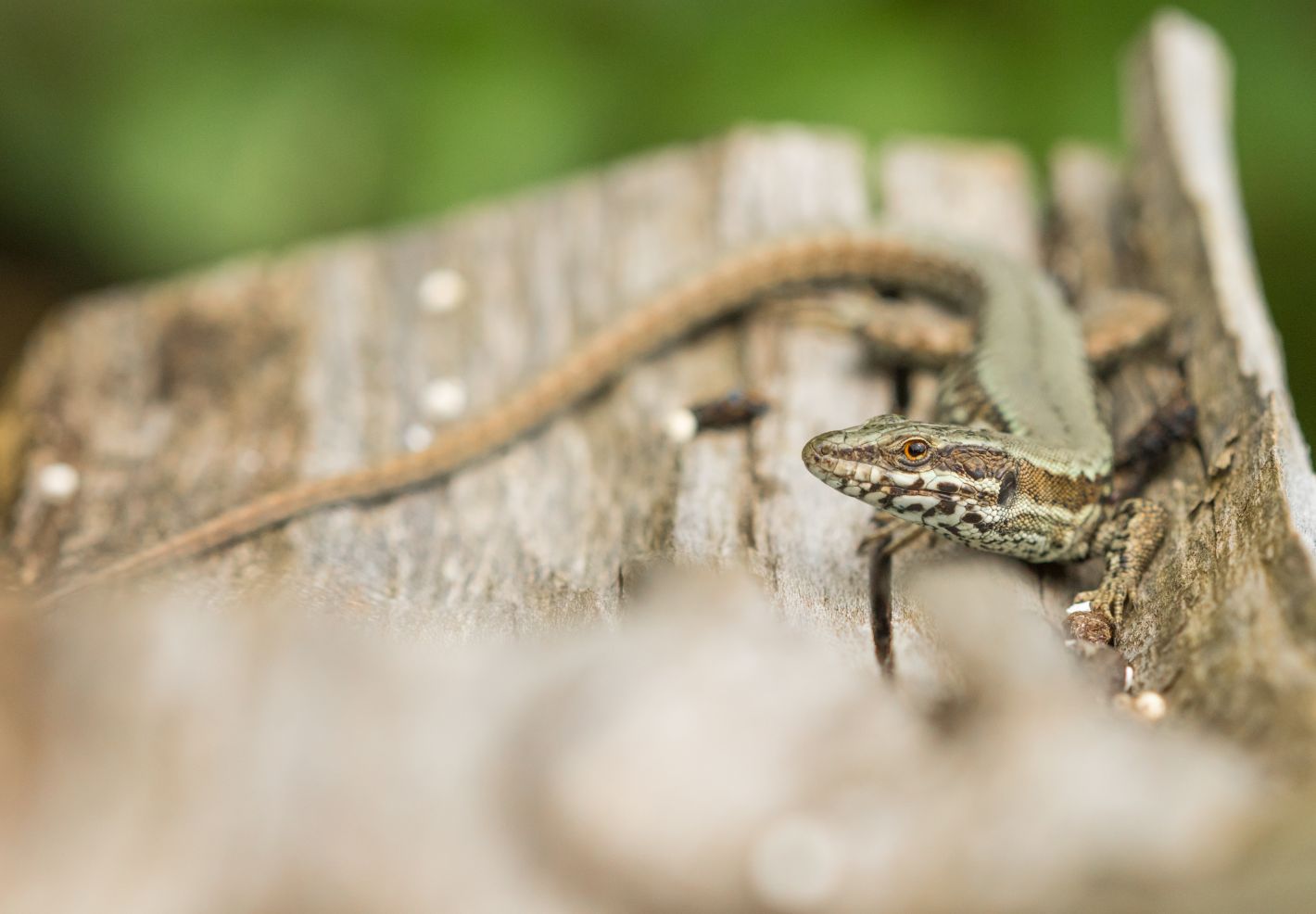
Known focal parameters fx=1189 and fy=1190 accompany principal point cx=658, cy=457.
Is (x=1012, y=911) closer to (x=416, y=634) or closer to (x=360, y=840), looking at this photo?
(x=360, y=840)

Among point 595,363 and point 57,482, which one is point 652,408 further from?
point 57,482

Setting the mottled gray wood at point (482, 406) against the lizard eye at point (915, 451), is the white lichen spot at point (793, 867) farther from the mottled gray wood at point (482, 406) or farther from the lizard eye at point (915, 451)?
the lizard eye at point (915, 451)

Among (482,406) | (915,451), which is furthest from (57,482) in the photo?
(915,451)

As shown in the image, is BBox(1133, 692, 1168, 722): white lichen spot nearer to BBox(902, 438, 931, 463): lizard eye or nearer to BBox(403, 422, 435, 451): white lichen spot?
BBox(902, 438, 931, 463): lizard eye

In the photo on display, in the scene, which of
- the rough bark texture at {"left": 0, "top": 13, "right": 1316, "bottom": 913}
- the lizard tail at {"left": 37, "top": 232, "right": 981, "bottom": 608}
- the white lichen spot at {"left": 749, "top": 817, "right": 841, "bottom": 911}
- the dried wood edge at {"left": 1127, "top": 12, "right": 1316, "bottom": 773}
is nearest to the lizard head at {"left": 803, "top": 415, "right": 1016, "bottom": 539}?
the rough bark texture at {"left": 0, "top": 13, "right": 1316, "bottom": 913}

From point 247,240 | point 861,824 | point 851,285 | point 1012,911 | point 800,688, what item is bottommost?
point 1012,911

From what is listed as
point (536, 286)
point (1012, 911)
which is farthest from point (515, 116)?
point (1012, 911)

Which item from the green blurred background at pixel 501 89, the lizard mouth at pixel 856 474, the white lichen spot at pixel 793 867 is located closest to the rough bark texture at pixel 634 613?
the white lichen spot at pixel 793 867
